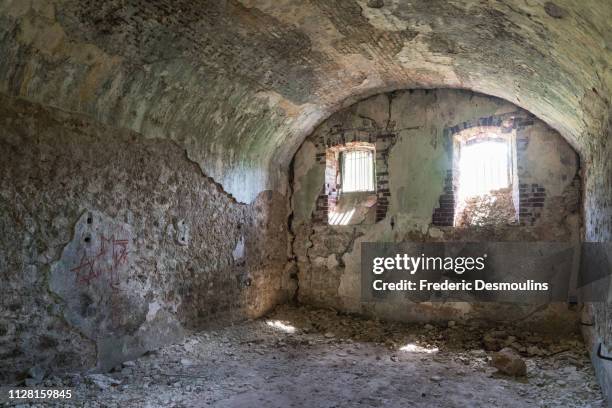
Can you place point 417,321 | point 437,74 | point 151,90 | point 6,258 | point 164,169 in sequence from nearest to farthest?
point 6,258
point 151,90
point 164,169
point 437,74
point 417,321

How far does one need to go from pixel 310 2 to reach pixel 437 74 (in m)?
2.02

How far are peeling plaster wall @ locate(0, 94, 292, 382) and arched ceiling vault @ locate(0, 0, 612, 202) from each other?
0.77ft

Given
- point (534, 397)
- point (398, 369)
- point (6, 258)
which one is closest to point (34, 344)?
point (6, 258)

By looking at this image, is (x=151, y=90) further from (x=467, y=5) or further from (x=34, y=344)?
(x=467, y=5)

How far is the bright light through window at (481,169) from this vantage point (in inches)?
204

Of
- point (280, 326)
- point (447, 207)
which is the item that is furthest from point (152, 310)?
point (447, 207)

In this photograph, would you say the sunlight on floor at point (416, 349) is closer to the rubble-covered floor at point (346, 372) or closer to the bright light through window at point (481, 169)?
the rubble-covered floor at point (346, 372)

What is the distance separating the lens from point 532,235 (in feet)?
15.4

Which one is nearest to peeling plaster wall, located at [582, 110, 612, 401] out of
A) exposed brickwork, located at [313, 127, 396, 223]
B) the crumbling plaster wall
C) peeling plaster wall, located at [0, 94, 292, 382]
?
the crumbling plaster wall

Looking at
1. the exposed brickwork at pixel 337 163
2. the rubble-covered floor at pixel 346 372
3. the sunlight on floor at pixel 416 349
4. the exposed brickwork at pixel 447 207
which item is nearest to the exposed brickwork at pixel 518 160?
the exposed brickwork at pixel 447 207

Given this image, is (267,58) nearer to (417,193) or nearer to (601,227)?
(417,193)

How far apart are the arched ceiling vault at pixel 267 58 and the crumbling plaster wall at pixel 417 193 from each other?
1.10 feet

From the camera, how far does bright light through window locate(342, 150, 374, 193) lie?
231 inches

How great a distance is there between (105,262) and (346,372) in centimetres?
214
